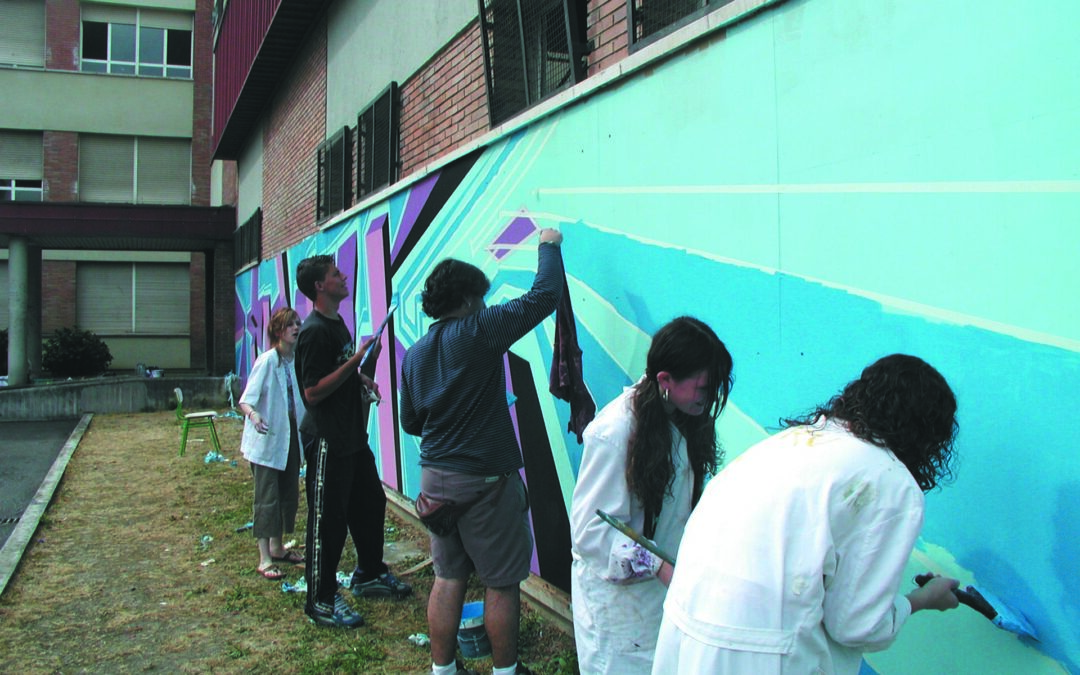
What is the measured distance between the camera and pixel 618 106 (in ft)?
12.6

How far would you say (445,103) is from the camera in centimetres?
645

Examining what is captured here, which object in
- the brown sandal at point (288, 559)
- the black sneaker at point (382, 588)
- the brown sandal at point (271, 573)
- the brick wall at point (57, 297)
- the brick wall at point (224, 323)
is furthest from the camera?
the brick wall at point (57, 297)

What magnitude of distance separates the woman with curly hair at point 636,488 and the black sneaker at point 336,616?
2.30 metres

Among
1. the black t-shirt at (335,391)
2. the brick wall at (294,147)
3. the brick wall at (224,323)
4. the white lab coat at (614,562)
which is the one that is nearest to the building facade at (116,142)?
the brick wall at (224,323)

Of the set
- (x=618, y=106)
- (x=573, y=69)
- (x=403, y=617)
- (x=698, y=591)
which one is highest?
(x=573, y=69)

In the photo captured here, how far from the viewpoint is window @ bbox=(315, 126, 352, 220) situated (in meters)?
9.18

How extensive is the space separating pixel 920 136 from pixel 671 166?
1.22 metres

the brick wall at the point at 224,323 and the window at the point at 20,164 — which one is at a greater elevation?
the window at the point at 20,164

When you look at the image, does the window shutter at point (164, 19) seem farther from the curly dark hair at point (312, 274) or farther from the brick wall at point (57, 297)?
the curly dark hair at point (312, 274)

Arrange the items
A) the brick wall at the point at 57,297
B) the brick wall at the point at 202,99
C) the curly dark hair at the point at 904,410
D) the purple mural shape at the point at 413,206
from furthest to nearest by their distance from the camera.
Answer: the brick wall at the point at 202,99
the brick wall at the point at 57,297
the purple mural shape at the point at 413,206
the curly dark hair at the point at 904,410

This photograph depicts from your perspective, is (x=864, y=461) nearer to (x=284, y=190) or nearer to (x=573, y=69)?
(x=573, y=69)

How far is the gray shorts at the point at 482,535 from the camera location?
325 centimetres

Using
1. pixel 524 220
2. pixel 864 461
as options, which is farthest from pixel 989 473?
pixel 524 220

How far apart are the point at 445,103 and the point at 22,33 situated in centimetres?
2538
